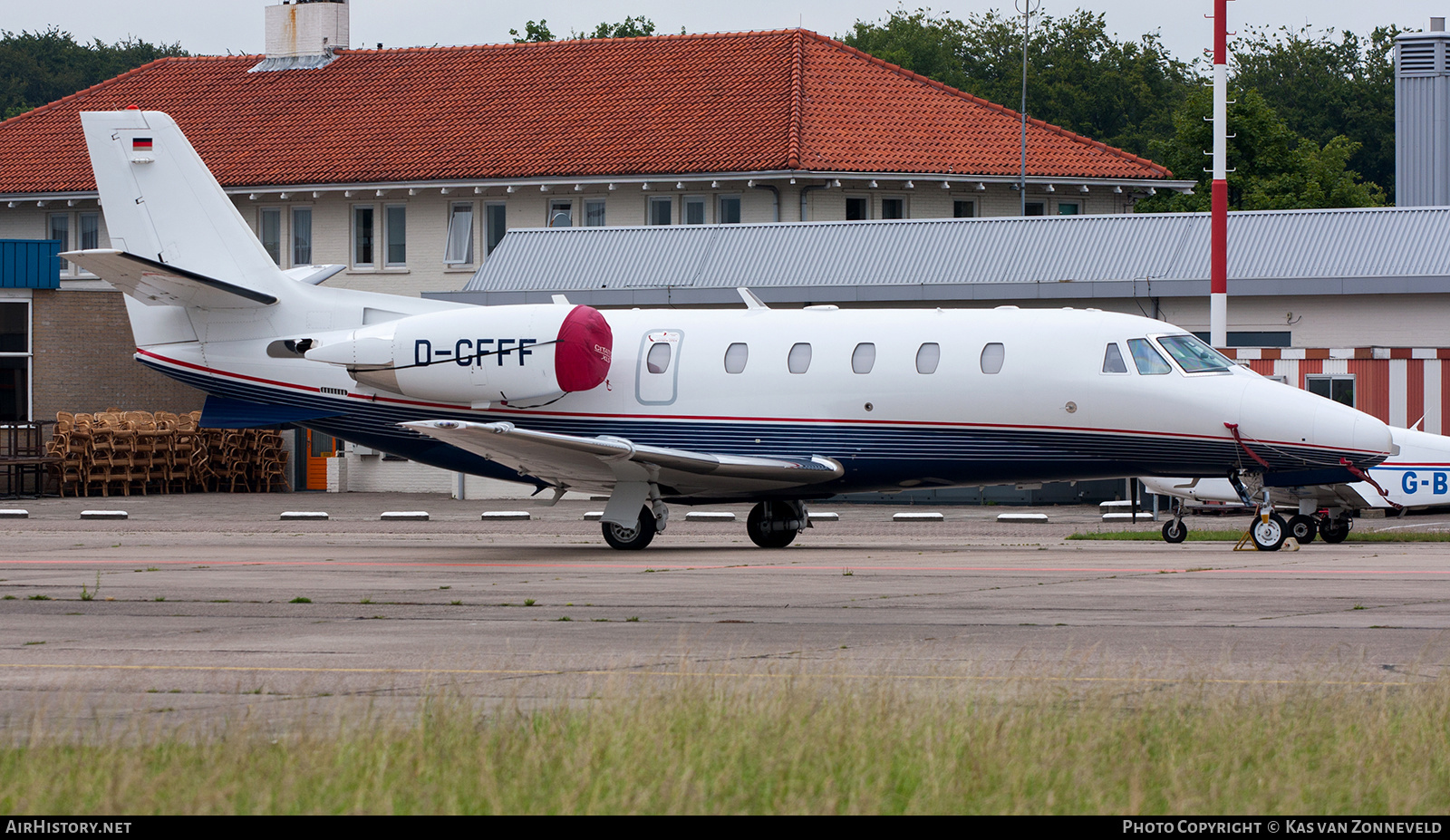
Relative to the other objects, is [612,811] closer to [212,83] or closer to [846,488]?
[846,488]

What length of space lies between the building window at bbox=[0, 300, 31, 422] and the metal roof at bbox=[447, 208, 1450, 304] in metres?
14.3

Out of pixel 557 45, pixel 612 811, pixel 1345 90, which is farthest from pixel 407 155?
pixel 1345 90

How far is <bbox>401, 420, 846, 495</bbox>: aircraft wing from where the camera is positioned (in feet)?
71.5

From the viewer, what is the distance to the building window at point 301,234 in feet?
171

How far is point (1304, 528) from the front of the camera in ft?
80.8

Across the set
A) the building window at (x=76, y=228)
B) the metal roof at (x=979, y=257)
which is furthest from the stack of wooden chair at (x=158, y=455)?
the metal roof at (x=979, y=257)

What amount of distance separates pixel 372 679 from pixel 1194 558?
1295 centimetres

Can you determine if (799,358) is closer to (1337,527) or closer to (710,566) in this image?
(710,566)

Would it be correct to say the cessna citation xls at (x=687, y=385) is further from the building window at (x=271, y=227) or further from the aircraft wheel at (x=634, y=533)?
the building window at (x=271, y=227)

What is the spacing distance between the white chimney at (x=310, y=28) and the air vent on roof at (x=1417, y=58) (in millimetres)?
33081

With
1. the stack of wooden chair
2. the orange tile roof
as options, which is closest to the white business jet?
the orange tile roof

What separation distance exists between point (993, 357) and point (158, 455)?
29.5 metres

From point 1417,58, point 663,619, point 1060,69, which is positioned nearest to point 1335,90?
point 1060,69
